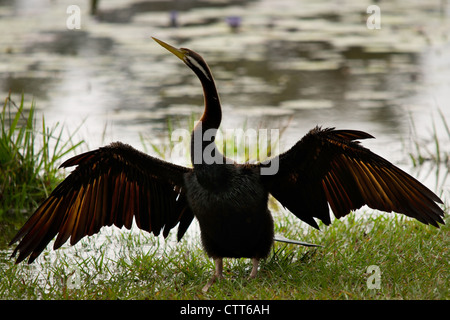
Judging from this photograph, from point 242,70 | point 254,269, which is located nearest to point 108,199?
point 254,269

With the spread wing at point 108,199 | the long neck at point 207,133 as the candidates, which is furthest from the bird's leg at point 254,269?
the long neck at point 207,133

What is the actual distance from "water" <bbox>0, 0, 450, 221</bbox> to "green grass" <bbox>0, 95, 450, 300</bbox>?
1458 millimetres

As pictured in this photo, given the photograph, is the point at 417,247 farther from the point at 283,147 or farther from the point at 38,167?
the point at 38,167

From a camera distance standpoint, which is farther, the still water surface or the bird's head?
the still water surface

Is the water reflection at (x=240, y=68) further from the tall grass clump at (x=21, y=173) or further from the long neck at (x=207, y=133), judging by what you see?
the long neck at (x=207, y=133)

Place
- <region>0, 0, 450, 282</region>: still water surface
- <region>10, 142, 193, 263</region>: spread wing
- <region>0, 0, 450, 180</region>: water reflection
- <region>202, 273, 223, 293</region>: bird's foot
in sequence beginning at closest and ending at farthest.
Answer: <region>202, 273, 223, 293</region>: bird's foot, <region>10, 142, 193, 263</region>: spread wing, <region>0, 0, 450, 282</region>: still water surface, <region>0, 0, 450, 180</region>: water reflection

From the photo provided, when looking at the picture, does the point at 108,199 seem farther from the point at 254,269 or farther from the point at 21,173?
the point at 21,173

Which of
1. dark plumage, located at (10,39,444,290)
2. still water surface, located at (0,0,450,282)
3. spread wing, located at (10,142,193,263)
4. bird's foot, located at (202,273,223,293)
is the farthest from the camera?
still water surface, located at (0,0,450,282)

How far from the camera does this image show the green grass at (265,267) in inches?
162

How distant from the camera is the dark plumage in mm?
4082

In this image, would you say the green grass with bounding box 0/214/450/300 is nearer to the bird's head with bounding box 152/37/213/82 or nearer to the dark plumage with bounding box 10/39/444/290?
the dark plumage with bounding box 10/39/444/290

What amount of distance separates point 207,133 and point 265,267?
3.19 feet

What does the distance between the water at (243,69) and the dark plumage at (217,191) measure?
2043 millimetres

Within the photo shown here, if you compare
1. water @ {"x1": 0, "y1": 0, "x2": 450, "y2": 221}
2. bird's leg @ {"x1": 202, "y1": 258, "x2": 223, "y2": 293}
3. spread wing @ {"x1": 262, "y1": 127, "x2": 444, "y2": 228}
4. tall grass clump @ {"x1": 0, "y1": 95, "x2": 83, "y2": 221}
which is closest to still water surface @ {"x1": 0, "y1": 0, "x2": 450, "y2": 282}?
water @ {"x1": 0, "y1": 0, "x2": 450, "y2": 221}
